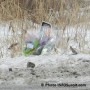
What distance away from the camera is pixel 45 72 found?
3994mm

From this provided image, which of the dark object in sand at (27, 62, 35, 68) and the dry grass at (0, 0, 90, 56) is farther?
the dry grass at (0, 0, 90, 56)

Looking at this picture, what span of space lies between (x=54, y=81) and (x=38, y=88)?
181 mm

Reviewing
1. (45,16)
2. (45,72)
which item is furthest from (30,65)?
(45,16)

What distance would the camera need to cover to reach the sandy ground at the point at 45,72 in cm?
375

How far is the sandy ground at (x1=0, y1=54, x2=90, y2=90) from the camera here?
3750 millimetres

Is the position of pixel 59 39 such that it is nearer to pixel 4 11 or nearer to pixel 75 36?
pixel 75 36

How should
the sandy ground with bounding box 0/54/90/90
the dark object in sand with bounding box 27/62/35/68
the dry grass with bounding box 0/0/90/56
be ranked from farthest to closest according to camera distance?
the dry grass with bounding box 0/0/90/56, the dark object in sand with bounding box 27/62/35/68, the sandy ground with bounding box 0/54/90/90

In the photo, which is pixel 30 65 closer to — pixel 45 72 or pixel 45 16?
pixel 45 72

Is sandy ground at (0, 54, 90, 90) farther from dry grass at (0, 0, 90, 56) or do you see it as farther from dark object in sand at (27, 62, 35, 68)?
dry grass at (0, 0, 90, 56)

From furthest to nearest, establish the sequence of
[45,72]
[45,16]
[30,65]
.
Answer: [45,16] < [30,65] < [45,72]

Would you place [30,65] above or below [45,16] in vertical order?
below

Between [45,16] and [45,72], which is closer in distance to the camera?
[45,72]

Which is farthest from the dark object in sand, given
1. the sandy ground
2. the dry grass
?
the dry grass

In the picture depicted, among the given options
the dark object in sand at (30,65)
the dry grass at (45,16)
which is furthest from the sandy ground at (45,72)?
the dry grass at (45,16)
